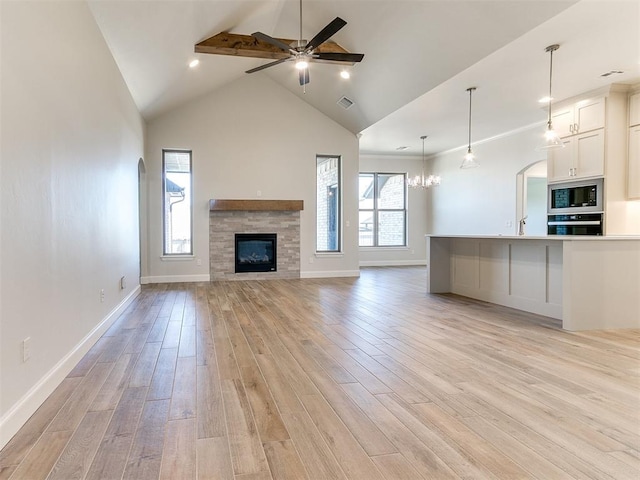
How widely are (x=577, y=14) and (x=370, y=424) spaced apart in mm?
4053


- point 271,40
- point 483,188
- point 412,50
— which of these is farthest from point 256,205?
point 483,188

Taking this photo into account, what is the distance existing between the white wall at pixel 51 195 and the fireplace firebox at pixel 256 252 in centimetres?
363

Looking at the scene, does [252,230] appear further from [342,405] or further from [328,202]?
[342,405]

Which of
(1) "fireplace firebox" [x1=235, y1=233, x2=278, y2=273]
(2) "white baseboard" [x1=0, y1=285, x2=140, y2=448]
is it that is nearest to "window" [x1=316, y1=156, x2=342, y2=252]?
(1) "fireplace firebox" [x1=235, y1=233, x2=278, y2=273]

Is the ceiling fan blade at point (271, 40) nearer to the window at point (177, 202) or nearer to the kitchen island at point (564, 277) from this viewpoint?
the kitchen island at point (564, 277)

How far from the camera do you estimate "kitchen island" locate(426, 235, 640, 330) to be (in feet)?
12.8

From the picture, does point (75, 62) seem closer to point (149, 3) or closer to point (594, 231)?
point (149, 3)

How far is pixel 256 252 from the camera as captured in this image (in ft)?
26.4

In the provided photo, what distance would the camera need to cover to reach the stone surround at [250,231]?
7770mm

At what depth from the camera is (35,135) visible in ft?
7.55

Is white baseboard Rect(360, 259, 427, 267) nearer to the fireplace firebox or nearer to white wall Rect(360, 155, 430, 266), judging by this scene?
white wall Rect(360, 155, 430, 266)

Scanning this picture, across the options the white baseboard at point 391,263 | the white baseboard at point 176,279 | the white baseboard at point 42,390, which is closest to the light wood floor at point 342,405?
the white baseboard at point 42,390

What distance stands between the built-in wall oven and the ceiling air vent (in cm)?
365

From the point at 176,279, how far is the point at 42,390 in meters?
5.44
